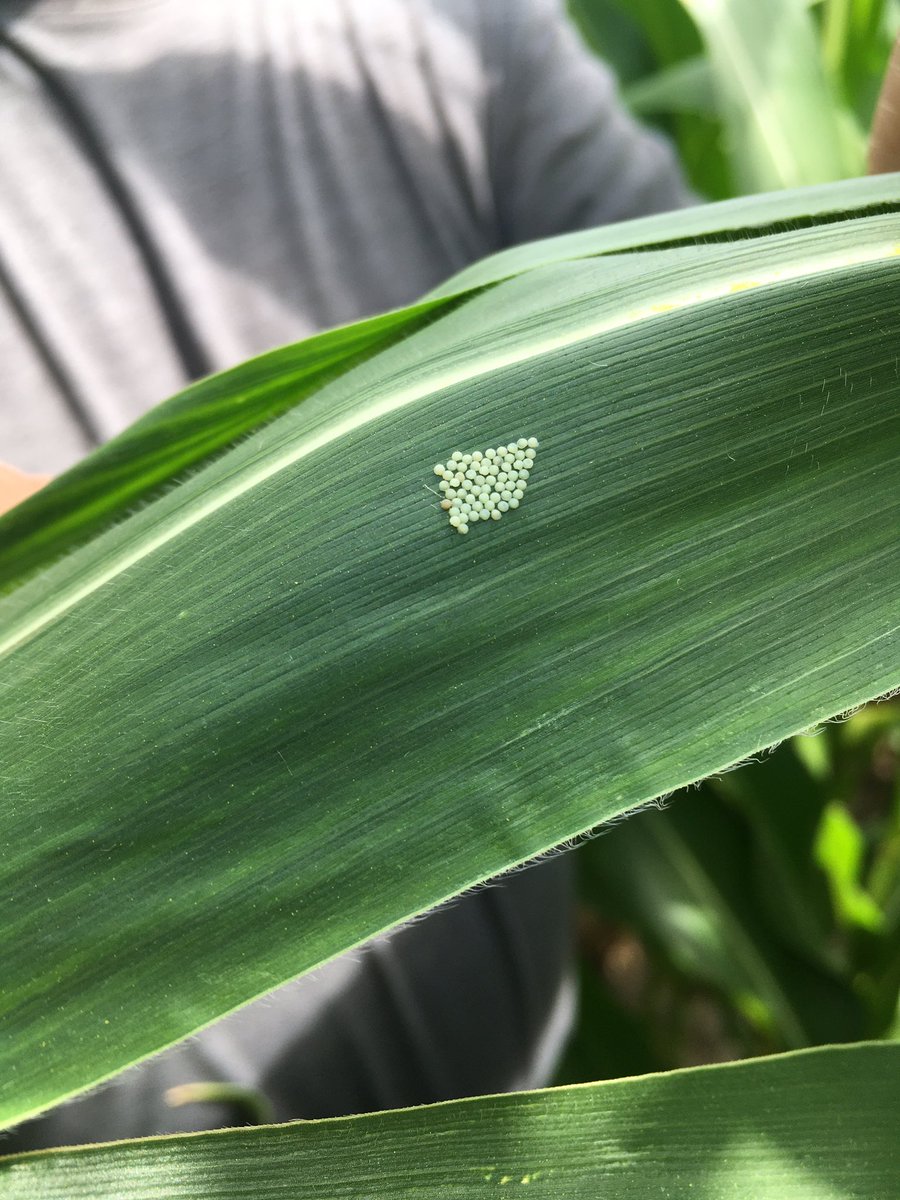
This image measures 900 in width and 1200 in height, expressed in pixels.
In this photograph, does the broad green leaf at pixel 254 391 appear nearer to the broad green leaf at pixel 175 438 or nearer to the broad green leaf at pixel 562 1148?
the broad green leaf at pixel 175 438

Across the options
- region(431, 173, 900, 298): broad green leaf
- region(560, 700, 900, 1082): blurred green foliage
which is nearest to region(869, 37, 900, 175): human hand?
region(431, 173, 900, 298): broad green leaf

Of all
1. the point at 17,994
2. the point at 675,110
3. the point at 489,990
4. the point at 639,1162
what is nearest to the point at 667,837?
the point at 489,990

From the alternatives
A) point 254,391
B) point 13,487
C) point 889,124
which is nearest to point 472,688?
point 254,391

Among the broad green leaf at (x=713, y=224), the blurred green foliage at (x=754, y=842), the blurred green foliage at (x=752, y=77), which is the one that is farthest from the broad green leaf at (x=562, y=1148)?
the blurred green foliage at (x=752, y=77)

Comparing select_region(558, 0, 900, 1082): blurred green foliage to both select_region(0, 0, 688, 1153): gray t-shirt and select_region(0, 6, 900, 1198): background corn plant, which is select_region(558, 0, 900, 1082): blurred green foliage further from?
select_region(0, 6, 900, 1198): background corn plant

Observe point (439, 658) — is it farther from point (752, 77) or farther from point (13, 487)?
point (752, 77)

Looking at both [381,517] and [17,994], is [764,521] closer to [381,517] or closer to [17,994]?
[381,517]
